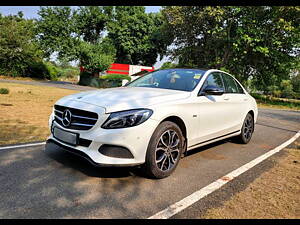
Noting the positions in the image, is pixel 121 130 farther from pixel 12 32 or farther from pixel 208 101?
pixel 12 32

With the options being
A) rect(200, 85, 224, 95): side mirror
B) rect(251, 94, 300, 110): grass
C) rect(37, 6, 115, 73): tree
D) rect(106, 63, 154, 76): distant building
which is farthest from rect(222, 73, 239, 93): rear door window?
rect(106, 63, 154, 76): distant building

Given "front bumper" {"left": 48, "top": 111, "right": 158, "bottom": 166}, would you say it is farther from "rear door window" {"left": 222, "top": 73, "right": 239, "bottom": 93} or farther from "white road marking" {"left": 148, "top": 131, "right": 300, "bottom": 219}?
"rear door window" {"left": 222, "top": 73, "right": 239, "bottom": 93}

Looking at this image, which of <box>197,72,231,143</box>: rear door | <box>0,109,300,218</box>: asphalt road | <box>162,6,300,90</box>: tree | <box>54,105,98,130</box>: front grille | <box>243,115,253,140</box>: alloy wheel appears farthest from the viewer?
<box>162,6,300,90</box>: tree

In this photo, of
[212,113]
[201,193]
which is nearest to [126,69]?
[212,113]

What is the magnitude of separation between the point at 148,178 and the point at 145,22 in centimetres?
4529

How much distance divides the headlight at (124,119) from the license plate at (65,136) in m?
0.46

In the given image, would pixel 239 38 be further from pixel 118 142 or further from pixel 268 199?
pixel 118 142

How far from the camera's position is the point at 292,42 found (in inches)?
813

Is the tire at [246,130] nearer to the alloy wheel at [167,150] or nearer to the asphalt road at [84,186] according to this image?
the asphalt road at [84,186]

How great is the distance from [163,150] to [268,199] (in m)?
1.41

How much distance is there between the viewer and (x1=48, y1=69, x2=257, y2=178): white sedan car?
2838mm

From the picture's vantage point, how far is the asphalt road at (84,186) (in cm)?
238

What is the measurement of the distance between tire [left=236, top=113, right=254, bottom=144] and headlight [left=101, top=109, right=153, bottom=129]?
131 inches

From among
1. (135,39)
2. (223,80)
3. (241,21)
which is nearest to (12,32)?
(135,39)
